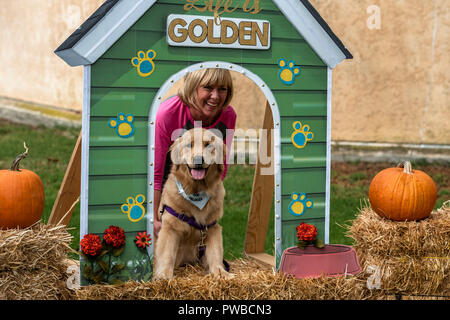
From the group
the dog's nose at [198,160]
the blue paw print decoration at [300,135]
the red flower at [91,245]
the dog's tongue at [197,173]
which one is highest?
the blue paw print decoration at [300,135]

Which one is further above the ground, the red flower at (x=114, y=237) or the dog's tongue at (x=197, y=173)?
the dog's tongue at (x=197, y=173)

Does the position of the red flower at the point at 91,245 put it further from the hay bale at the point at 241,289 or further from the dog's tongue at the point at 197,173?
the dog's tongue at the point at 197,173

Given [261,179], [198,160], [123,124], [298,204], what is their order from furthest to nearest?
[261,179] < [298,204] < [198,160] < [123,124]

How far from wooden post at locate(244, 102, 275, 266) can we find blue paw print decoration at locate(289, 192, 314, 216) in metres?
0.82

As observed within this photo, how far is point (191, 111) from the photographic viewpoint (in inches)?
163

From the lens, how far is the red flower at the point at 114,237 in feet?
10.9

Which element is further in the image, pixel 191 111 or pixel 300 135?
pixel 191 111

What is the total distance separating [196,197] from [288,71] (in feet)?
3.60

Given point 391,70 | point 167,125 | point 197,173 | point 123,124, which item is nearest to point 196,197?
point 197,173

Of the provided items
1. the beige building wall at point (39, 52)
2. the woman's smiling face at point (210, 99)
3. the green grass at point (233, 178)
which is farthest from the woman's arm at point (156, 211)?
the beige building wall at point (39, 52)

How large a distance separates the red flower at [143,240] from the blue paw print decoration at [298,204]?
103cm

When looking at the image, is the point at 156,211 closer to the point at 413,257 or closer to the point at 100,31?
the point at 100,31

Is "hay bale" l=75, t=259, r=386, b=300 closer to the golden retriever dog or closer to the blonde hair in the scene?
the golden retriever dog
